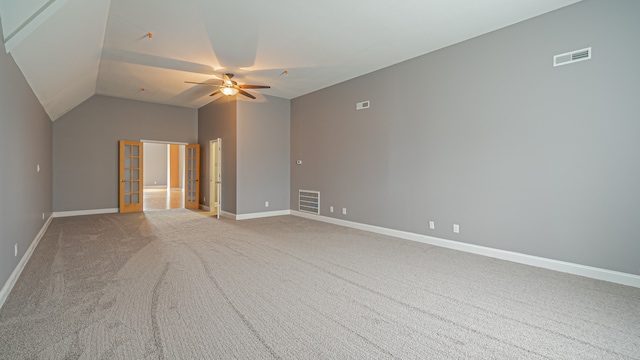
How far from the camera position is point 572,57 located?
11.7 ft

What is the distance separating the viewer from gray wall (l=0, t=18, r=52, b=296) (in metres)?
2.83

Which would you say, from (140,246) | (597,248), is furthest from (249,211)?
(597,248)

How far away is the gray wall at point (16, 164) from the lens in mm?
2828

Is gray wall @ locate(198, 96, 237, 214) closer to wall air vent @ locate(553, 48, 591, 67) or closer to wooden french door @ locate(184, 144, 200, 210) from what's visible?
wooden french door @ locate(184, 144, 200, 210)

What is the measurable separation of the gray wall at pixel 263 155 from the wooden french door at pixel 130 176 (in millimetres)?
3399

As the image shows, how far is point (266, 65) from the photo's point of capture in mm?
5543

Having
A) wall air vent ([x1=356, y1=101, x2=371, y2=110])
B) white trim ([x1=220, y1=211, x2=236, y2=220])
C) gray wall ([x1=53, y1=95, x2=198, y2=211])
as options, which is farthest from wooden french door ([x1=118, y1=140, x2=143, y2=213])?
wall air vent ([x1=356, y1=101, x2=371, y2=110])

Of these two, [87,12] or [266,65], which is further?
[266,65]

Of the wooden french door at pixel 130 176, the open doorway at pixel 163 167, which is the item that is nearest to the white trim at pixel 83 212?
the wooden french door at pixel 130 176

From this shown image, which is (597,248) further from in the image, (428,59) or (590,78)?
(428,59)

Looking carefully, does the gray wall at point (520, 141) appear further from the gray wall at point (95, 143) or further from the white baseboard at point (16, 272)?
the gray wall at point (95, 143)

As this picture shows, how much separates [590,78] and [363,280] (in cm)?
347

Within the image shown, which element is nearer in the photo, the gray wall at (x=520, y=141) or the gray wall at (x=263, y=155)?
the gray wall at (x=520, y=141)

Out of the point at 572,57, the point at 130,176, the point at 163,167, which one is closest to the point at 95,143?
the point at 130,176
